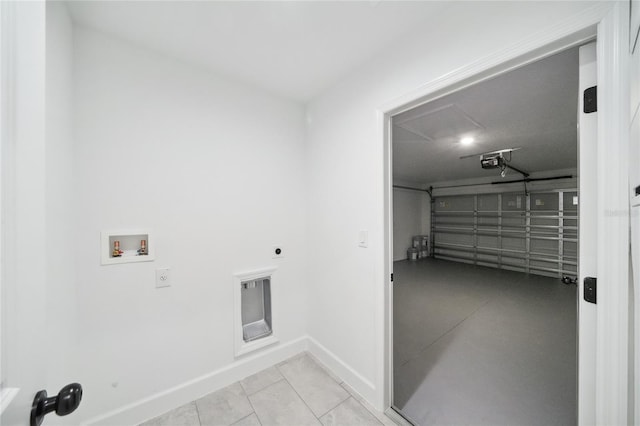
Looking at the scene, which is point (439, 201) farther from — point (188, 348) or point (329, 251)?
point (188, 348)

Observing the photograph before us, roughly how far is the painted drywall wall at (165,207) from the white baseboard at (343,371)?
39cm

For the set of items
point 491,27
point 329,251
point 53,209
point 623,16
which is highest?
point 491,27

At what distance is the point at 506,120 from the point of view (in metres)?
2.49

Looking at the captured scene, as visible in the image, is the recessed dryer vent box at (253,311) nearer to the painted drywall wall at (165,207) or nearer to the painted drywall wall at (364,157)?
the painted drywall wall at (165,207)

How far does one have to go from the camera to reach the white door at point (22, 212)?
0.42m

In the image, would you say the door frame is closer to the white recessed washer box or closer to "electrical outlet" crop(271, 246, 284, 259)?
"electrical outlet" crop(271, 246, 284, 259)

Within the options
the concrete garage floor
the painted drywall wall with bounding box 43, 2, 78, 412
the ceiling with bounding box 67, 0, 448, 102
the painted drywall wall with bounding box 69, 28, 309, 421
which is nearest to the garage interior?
the concrete garage floor

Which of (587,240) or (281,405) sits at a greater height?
(587,240)

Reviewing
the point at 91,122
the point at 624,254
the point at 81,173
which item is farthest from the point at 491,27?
the point at 81,173

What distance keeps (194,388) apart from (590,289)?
235cm

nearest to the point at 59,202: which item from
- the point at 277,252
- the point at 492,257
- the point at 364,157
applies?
the point at 277,252

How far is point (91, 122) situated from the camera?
4.54 feet

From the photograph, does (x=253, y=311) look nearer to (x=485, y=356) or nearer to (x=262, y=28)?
(x=262, y=28)

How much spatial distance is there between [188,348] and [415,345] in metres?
2.18
